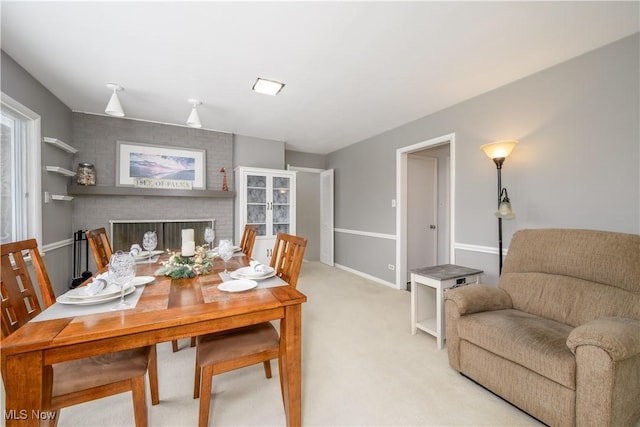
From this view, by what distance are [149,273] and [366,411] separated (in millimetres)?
1651

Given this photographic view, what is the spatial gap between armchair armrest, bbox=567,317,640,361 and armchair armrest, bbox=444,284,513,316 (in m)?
0.56

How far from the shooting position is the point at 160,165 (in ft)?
12.7

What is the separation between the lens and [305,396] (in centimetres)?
166

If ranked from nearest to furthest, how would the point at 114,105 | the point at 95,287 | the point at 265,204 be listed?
the point at 95,287, the point at 114,105, the point at 265,204

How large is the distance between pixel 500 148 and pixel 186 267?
276 cm

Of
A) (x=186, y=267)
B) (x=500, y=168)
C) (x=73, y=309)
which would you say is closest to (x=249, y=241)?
(x=186, y=267)

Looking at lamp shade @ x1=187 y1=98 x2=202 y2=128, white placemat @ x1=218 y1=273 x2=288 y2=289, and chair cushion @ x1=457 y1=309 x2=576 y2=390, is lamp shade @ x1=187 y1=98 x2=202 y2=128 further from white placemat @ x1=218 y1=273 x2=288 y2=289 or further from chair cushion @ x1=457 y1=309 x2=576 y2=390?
chair cushion @ x1=457 y1=309 x2=576 y2=390

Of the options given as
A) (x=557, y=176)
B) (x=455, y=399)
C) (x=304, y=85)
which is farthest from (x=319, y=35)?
(x=455, y=399)

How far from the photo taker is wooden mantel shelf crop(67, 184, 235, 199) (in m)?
3.32

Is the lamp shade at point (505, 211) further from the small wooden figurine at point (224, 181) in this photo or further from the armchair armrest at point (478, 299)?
the small wooden figurine at point (224, 181)

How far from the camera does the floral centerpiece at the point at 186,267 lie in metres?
1.67

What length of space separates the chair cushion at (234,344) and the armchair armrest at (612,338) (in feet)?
5.05

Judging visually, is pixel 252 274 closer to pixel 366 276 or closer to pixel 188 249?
pixel 188 249

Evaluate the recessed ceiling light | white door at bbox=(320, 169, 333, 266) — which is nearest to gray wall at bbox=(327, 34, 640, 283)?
the recessed ceiling light
